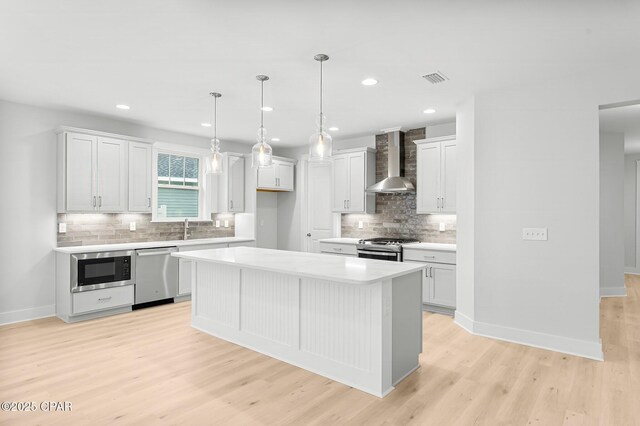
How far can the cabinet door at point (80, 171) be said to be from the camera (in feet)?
15.5

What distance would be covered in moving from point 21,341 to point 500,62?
5416 mm

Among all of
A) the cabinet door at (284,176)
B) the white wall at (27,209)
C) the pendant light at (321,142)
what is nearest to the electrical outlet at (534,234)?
the pendant light at (321,142)

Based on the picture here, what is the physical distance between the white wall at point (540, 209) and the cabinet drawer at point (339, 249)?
201 centimetres

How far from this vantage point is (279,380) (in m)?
2.96

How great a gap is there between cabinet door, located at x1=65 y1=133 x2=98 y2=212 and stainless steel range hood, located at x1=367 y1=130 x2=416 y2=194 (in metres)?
3.95

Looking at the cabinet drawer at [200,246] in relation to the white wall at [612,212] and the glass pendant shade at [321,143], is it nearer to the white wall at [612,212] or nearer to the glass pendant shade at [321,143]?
the glass pendant shade at [321,143]

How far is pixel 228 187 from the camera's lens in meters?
6.50

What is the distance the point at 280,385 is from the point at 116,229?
3.85 metres

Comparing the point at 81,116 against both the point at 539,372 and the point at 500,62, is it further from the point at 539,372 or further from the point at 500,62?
the point at 539,372

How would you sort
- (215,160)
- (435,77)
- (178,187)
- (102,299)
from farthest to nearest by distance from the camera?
1. (178,187)
2. (102,299)
3. (215,160)
4. (435,77)

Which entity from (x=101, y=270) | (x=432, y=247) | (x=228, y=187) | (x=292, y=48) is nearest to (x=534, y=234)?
(x=432, y=247)

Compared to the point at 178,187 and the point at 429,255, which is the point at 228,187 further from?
the point at 429,255

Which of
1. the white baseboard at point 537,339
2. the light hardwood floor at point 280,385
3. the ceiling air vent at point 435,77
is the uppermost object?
the ceiling air vent at point 435,77

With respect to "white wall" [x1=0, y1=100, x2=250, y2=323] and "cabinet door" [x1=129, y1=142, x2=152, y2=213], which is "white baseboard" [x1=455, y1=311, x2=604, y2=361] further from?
"white wall" [x1=0, y1=100, x2=250, y2=323]
